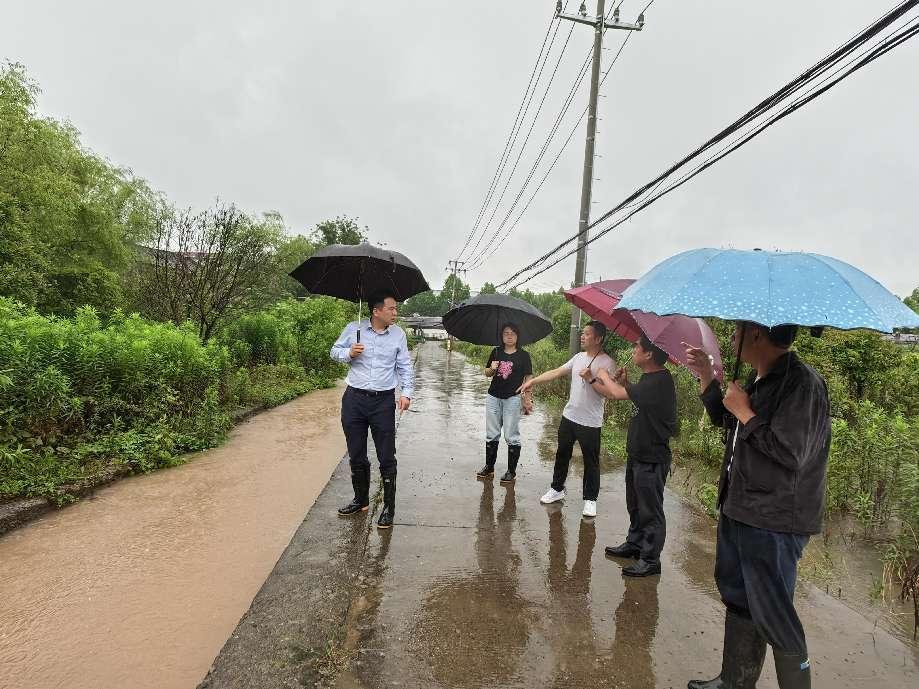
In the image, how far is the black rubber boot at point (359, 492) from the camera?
4145 mm

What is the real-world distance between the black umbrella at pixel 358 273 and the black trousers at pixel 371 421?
89 centimetres

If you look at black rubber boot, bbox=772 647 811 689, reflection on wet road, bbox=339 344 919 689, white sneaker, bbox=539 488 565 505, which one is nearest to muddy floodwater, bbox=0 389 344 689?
reflection on wet road, bbox=339 344 919 689

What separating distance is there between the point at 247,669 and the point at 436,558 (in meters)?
1.51

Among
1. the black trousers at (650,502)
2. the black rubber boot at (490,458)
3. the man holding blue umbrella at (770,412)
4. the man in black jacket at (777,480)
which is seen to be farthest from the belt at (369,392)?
the man in black jacket at (777,480)

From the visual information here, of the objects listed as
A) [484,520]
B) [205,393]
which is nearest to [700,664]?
[484,520]

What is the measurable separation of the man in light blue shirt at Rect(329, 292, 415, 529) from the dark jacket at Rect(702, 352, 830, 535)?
2516 mm

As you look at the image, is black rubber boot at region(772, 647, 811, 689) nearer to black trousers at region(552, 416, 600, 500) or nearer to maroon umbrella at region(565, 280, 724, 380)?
maroon umbrella at region(565, 280, 724, 380)

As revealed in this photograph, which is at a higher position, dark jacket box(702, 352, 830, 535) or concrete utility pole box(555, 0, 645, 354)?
concrete utility pole box(555, 0, 645, 354)

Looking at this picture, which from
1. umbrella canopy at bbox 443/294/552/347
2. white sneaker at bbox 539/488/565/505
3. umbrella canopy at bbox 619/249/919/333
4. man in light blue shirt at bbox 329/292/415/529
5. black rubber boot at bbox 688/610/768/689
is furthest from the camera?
umbrella canopy at bbox 443/294/552/347

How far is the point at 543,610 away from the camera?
9.44 feet

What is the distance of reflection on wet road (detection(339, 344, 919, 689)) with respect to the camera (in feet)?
7.74

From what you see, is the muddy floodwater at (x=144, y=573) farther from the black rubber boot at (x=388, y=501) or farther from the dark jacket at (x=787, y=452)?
the dark jacket at (x=787, y=452)

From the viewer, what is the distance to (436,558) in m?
3.47

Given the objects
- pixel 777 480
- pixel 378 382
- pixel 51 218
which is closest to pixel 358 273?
pixel 378 382
